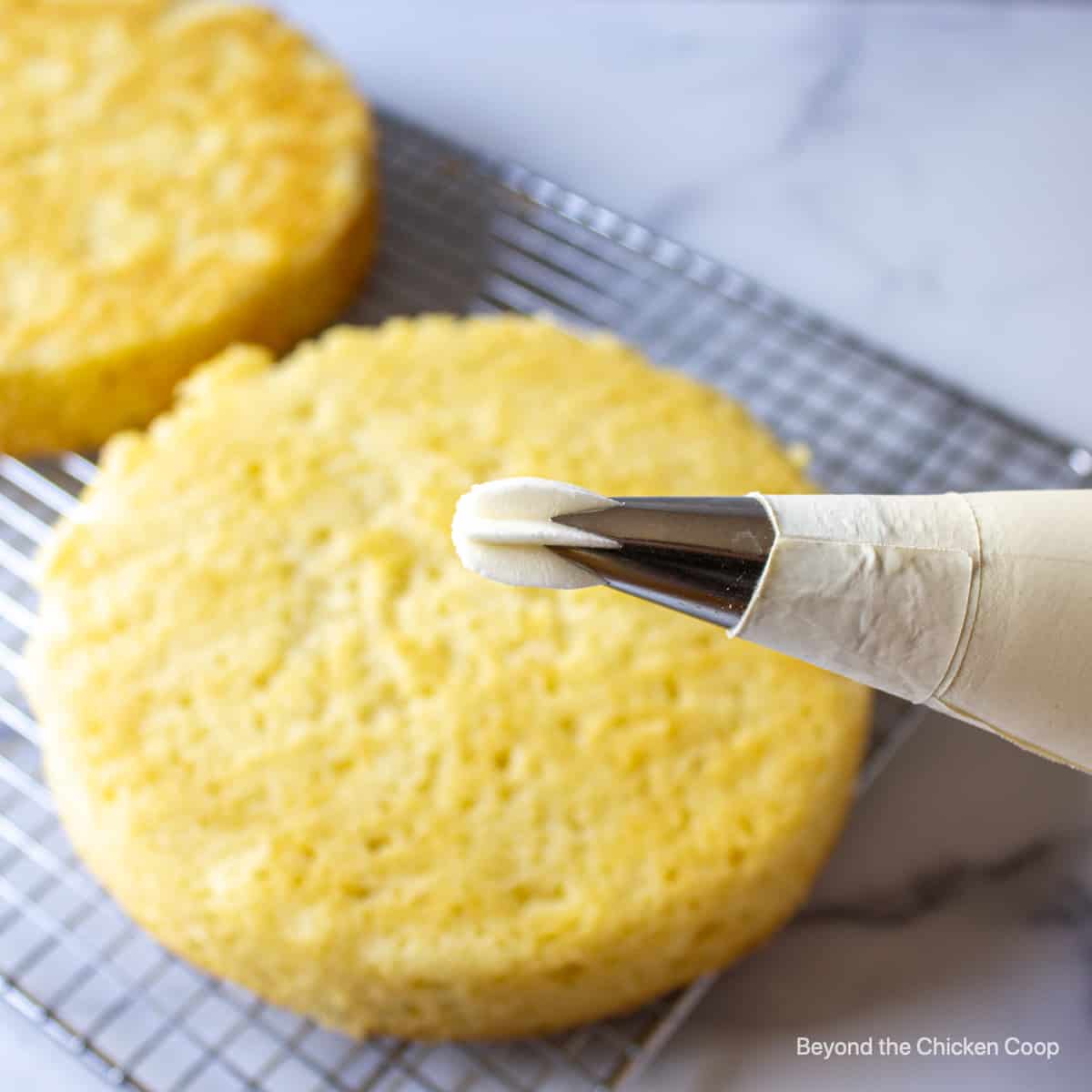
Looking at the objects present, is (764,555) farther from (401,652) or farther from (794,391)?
(794,391)

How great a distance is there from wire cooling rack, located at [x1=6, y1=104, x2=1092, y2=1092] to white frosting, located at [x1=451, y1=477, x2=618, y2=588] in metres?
0.62

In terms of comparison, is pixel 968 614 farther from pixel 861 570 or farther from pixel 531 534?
pixel 531 534

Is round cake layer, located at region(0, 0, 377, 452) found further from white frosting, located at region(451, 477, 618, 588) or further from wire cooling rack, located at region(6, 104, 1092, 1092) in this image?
white frosting, located at region(451, 477, 618, 588)

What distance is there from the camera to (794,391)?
1726 mm

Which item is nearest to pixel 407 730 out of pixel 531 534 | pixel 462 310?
pixel 531 534

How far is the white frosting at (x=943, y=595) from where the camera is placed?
2.24 ft

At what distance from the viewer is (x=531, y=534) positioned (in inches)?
26.5

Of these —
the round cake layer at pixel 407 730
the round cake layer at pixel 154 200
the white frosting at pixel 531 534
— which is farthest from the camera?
the round cake layer at pixel 154 200

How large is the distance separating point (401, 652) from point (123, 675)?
234 mm

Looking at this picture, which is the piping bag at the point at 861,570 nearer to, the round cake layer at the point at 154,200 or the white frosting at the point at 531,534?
the white frosting at the point at 531,534

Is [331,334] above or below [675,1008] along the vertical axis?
above

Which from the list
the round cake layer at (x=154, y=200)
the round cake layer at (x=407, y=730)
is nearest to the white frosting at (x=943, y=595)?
the round cake layer at (x=407, y=730)

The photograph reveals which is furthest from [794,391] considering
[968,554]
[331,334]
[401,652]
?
[968,554]

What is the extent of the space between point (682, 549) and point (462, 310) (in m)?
1.17
